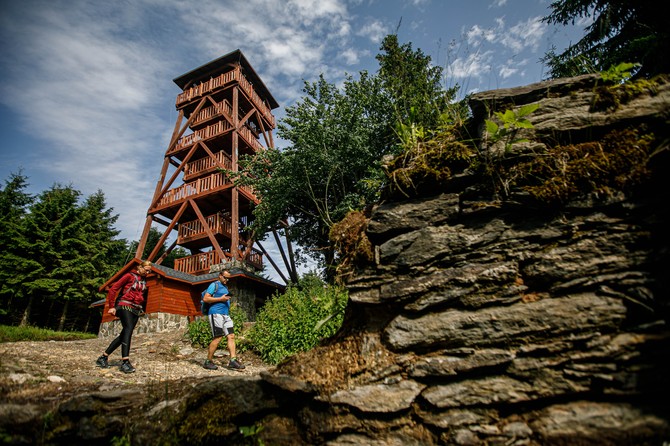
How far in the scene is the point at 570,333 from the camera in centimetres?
197

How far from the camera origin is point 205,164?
20.2 metres

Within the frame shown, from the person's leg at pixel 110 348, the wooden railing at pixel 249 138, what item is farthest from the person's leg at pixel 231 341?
the wooden railing at pixel 249 138

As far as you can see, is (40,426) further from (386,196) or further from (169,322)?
(169,322)

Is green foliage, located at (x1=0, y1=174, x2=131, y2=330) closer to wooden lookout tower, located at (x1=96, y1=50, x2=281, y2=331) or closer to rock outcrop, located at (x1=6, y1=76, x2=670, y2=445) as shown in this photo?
wooden lookout tower, located at (x1=96, y1=50, x2=281, y2=331)

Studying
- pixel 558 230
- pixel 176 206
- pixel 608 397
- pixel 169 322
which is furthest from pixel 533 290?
pixel 176 206

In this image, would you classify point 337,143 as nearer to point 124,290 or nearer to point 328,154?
point 328,154

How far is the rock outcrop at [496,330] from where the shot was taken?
1829 millimetres

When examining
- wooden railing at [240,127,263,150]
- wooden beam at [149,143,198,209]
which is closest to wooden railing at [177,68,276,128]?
wooden railing at [240,127,263,150]

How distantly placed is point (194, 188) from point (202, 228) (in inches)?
106

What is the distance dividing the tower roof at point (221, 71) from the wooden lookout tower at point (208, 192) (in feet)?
0.23

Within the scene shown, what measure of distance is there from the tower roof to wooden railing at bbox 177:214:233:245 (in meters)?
11.5

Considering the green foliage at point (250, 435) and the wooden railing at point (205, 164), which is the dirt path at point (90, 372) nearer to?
the green foliage at point (250, 435)

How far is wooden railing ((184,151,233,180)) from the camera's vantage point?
19156 mm

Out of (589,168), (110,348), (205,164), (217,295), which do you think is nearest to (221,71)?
(205,164)
